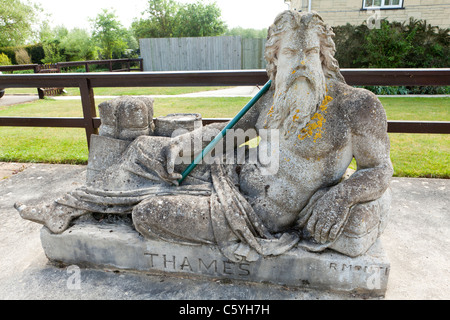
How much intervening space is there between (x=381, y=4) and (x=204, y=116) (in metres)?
8.81

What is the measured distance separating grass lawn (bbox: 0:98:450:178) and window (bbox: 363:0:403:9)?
402 cm

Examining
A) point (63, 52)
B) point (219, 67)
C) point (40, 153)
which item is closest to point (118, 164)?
point (40, 153)

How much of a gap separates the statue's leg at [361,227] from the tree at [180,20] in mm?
27455

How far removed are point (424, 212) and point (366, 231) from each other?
5.64 ft

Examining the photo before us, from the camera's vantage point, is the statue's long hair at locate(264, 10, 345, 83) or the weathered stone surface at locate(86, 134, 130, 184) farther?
the weathered stone surface at locate(86, 134, 130, 184)

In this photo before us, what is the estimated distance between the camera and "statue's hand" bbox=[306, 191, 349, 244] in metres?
1.98

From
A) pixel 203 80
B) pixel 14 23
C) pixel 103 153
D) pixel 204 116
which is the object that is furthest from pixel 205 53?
pixel 14 23

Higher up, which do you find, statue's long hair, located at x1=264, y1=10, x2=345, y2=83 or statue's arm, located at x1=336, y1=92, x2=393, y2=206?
statue's long hair, located at x1=264, y1=10, x2=345, y2=83

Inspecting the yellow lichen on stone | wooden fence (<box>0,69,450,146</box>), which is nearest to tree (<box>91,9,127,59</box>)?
wooden fence (<box>0,69,450,146</box>)

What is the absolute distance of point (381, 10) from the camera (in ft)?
39.3

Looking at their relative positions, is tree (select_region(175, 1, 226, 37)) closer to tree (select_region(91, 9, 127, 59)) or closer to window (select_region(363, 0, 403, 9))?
tree (select_region(91, 9, 127, 59))

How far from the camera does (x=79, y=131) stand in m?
7.58

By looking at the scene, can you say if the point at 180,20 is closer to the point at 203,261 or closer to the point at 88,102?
the point at 88,102
